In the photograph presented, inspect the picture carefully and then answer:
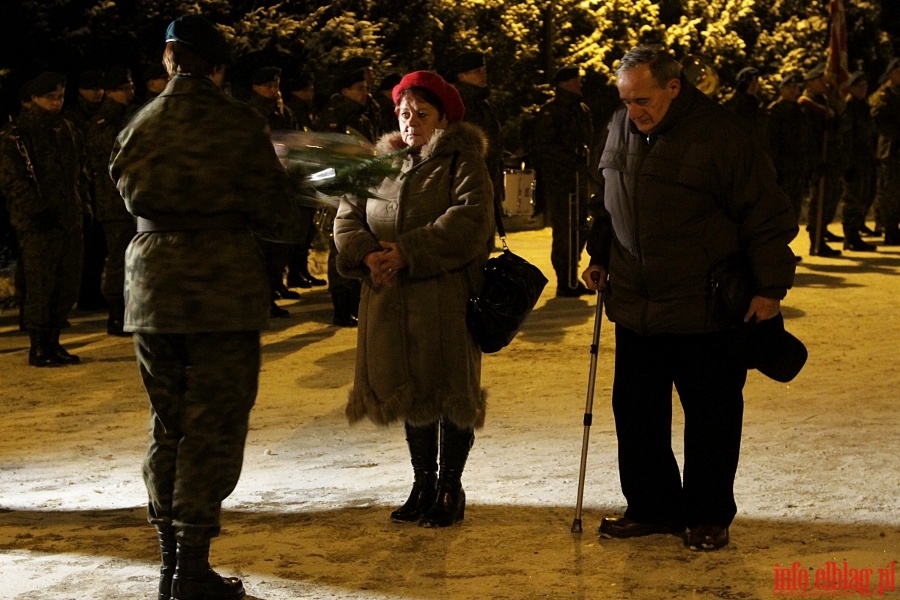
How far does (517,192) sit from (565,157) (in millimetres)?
825

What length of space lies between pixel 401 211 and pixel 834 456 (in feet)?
9.33

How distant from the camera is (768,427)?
8.05 m

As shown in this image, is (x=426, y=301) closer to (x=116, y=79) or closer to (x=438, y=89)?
(x=438, y=89)

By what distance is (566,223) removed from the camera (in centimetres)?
1412

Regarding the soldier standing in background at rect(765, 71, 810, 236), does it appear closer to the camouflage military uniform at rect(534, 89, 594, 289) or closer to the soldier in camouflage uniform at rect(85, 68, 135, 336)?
the camouflage military uniform at rect(534, 89, 594, 289)

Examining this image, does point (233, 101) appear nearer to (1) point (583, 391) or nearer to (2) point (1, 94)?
(1) point (583, 391)

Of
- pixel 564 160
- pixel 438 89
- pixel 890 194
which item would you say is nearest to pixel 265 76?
pixel 564 160

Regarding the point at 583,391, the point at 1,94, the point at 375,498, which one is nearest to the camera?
the point at 375,498

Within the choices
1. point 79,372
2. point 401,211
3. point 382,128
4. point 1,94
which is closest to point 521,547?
point 401,211

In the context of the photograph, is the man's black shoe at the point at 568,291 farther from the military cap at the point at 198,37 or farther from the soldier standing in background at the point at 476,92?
the military cap at the point at 198,37

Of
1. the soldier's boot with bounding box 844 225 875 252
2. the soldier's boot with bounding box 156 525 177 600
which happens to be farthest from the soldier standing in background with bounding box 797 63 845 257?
the soldier's boot with bounding box 156 525 177 600

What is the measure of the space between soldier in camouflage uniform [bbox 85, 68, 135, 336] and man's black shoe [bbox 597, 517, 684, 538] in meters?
7.08

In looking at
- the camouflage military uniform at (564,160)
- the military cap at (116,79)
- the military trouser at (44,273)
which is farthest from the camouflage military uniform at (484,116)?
the military trouser at (44,273)

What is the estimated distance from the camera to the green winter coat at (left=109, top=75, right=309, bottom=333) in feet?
15.9
